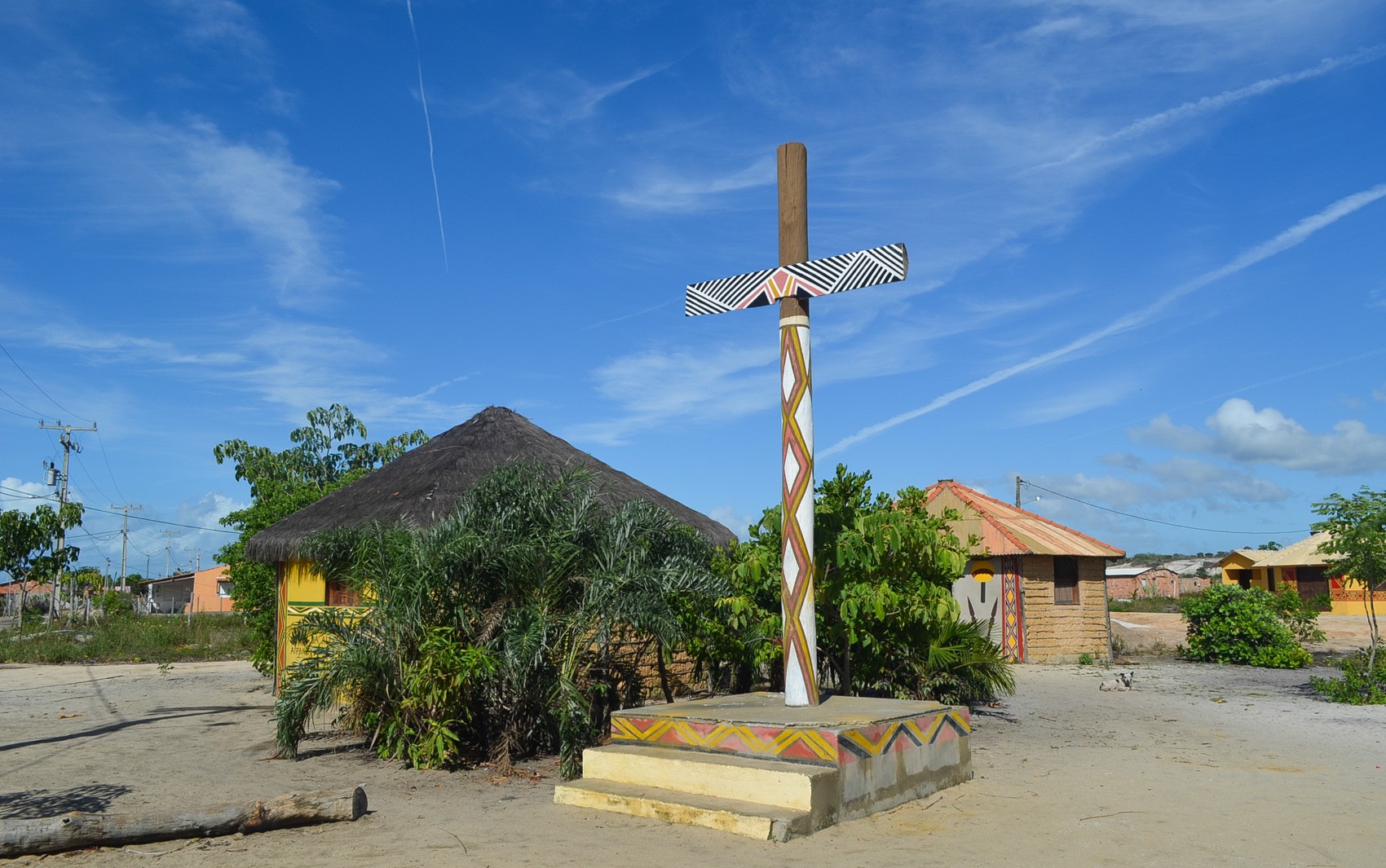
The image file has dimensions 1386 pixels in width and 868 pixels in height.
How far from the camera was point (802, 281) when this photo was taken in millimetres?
8367

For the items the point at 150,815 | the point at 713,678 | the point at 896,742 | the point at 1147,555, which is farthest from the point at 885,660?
the point at 1147,555

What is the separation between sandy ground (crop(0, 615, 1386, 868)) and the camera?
5.94 m

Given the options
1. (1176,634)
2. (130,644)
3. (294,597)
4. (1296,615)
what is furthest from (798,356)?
(1176,634)

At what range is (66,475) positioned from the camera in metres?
38.6

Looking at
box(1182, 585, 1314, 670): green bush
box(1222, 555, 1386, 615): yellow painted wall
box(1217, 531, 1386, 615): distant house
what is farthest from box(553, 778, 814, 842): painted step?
box(1217, 531, 1386, 615): distant house

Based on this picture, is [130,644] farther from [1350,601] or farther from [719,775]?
[1350,601]

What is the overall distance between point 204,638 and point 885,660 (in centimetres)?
2157

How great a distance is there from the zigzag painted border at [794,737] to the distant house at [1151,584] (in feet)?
192

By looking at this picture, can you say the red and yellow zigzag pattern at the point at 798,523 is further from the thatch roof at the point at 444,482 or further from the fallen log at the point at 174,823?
the thatch roof at the point at 444,482

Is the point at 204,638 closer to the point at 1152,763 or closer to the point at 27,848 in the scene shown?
the point at 27,848

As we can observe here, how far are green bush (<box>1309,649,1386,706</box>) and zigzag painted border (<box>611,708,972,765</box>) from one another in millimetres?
9043

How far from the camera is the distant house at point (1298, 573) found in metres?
37.2

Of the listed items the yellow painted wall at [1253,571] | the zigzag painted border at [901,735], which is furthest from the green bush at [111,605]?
the yellow painted wall at [1253,571]

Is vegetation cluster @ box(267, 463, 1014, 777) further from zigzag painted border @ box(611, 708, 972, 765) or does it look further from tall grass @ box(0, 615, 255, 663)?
tall grass @ box(0, 615, 255, 663)
